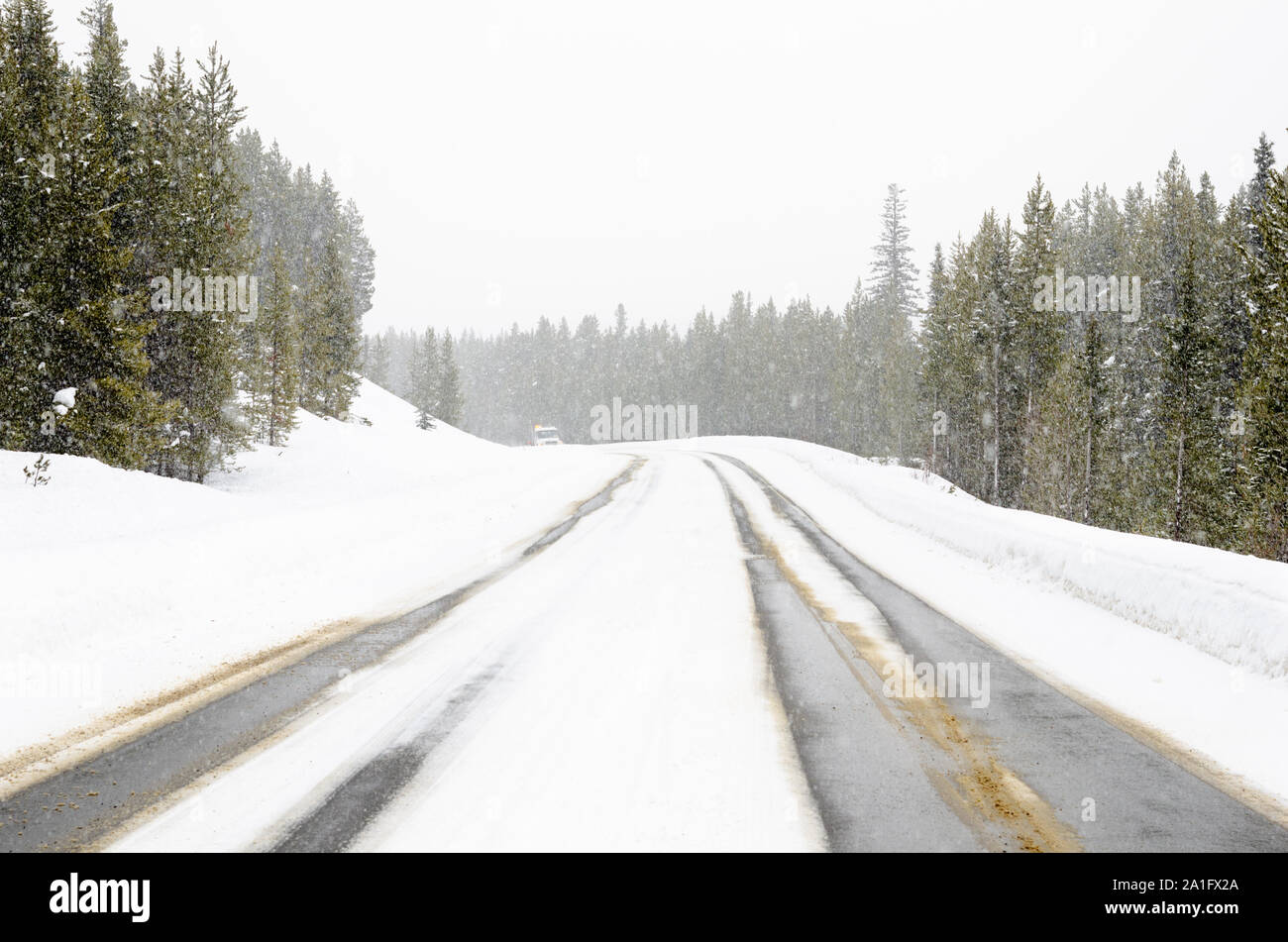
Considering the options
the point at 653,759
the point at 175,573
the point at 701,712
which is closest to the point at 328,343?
the point at 175,573

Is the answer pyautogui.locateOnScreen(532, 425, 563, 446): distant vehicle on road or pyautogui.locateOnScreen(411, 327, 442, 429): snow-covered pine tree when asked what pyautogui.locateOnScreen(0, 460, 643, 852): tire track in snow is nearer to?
pyautogui.locateOnScreen(532, 425, 563, 446): distant vehicle on road

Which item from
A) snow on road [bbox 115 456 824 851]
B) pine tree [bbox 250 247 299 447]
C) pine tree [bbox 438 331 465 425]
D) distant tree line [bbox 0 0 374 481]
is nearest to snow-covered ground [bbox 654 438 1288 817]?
snow on road [bbox 115 456 824 851]

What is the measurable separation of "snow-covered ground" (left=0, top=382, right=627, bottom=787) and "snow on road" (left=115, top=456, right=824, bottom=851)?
126cm

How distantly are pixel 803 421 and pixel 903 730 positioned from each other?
3502 inches

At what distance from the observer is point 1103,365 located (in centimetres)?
3331

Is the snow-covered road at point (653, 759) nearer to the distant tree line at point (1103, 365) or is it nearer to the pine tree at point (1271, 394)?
the pine tree at point (1271, 394)

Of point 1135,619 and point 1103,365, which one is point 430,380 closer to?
point 1103,365

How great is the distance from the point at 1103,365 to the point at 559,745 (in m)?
37.3

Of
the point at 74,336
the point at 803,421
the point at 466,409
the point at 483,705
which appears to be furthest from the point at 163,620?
the point at 466,409

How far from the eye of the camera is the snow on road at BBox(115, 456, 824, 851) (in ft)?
10.0

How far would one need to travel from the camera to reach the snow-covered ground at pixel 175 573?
4.87m

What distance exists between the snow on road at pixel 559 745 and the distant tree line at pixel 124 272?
476 inches

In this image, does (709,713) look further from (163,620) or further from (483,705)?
(163,620)
